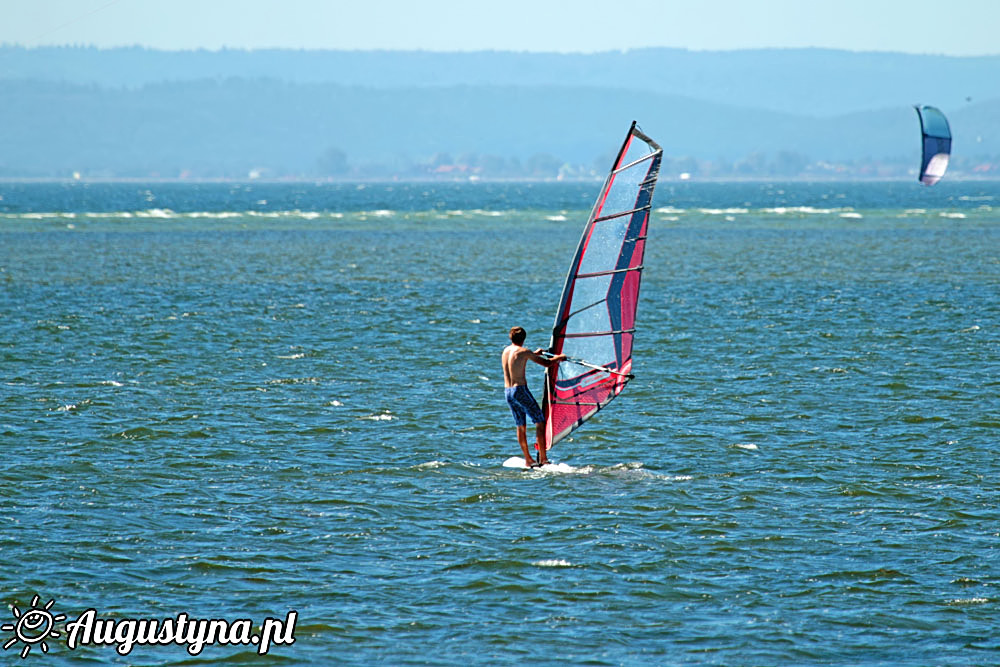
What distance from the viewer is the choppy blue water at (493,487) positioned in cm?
1295

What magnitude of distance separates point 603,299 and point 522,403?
1.89 m

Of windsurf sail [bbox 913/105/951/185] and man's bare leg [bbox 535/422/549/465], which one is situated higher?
windsurf sail [bbox 913/105/951/185]

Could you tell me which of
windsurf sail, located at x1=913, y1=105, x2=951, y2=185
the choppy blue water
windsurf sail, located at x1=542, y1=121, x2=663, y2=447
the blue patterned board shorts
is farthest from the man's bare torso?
windsurf sail, located at x1=913, y1=105, x2=951, y2=185

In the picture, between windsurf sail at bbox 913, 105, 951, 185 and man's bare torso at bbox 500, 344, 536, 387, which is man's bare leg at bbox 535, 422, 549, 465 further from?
windsurf sail at bbox 913, 105, 951, 185

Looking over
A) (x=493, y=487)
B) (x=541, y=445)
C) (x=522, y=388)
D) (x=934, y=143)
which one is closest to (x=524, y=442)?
(x=541, y=445)

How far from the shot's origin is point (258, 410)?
78.0 ft

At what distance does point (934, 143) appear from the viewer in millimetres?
55188

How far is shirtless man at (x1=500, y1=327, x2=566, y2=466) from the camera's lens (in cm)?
1825

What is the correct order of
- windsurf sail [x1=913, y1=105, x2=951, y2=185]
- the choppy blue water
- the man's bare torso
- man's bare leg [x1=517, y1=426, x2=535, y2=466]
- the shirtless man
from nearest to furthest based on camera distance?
the choppy blue water → the shirtless man → the man's bare torso → man's bare leg [x1=517, y1=426, x2=535, y2=466] → windsurf sail [x1=913, y1=105, x2=951, y2=185]

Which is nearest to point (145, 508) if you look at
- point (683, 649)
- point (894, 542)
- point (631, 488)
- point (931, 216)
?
point (631, 488)

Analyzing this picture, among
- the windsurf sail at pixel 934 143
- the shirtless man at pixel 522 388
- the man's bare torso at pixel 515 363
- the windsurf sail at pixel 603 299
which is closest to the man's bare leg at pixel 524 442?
the shirtless man at pixel 522 388

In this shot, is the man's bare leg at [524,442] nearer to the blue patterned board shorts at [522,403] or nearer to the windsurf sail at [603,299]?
the blue patterned board shorts at [522,403]

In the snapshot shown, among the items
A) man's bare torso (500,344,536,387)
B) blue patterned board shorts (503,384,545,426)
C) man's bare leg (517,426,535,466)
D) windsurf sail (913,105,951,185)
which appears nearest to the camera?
man's bare torso (500,344,536,387)

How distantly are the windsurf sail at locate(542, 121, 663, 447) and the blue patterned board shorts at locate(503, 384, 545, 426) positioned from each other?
24 cm
